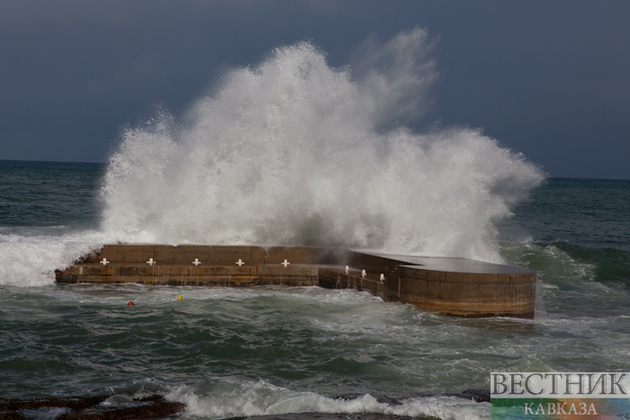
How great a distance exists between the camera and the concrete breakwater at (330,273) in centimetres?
945

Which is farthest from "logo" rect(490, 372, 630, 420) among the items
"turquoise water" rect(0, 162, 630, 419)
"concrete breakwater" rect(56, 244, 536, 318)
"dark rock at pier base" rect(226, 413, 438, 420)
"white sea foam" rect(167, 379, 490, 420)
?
"concrete breakwater" rect(56, 244, 536, 318)

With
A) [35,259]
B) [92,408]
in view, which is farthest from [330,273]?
[92,408]

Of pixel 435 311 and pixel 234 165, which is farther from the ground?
pixel 234 165

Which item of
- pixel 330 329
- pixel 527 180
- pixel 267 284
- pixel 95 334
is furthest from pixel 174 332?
pixel 527 180

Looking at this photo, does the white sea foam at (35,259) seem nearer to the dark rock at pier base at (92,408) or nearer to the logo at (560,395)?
Result: the dark rock at pier base at (92,408)

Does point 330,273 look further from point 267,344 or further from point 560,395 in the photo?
point 560,395

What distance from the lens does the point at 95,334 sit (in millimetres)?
7859

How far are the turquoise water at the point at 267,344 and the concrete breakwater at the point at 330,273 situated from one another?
287 mm

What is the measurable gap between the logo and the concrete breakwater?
2.96m

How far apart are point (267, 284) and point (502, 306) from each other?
475 cm

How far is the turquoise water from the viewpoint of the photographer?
5871 millimetres

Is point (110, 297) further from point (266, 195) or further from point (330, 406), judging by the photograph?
Result: point (330, 406)

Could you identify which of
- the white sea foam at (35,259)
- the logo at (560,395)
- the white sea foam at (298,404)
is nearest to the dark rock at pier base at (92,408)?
the white sea foam at (298,404)

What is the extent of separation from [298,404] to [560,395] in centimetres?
259
